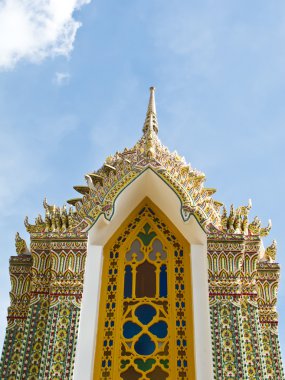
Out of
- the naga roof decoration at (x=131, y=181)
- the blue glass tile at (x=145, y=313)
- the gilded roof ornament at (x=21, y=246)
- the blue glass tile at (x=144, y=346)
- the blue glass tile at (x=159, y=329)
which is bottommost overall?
the blue glass tile at (x=144, y=346)

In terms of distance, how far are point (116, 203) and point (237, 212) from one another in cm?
208

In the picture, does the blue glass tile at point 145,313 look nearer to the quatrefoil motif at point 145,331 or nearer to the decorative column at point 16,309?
the quatrefoil motif at point 145,331

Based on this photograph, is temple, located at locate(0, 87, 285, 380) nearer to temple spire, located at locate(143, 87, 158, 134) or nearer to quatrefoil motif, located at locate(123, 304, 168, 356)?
quatrefoil motif, located at locate(123, 304, 168, 356)

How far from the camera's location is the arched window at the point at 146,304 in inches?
383

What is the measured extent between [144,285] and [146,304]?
0.37 meters

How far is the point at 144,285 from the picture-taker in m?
10.7

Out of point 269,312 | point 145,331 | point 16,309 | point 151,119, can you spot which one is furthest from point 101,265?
point 151,119

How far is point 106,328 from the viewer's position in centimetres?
1012

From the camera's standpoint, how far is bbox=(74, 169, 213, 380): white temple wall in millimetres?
9578

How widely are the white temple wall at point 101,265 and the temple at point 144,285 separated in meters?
0.02

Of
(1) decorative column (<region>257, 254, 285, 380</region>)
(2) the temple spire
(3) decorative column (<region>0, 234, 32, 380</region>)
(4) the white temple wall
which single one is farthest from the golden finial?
(3) decorative column (<region>0, 234, 32, 380</region>)

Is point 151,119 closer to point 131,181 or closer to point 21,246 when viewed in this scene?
point 131,181

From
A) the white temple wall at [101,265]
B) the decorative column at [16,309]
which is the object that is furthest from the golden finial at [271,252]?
the decorative column at [16,309]

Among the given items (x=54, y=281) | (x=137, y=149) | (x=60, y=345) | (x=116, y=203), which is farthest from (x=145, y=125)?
(x=60, y=345)
